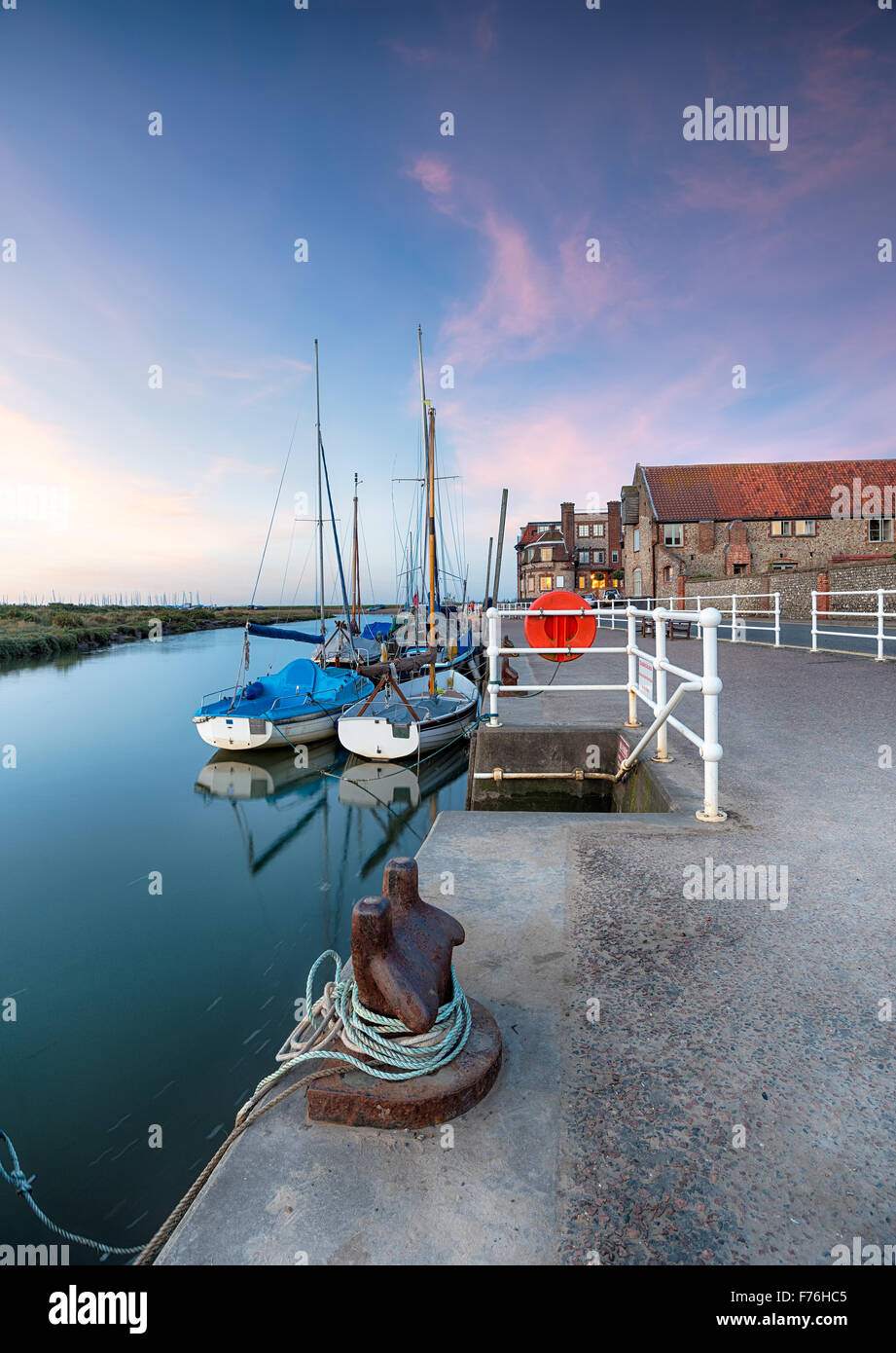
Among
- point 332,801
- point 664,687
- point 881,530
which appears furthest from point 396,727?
point 881,530

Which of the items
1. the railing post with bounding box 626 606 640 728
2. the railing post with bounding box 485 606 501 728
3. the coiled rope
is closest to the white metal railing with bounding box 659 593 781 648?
the railing post with bounding box 626 606 640 728

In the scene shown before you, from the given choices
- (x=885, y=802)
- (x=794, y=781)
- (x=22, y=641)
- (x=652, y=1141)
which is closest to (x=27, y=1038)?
(x=652, y=1141)

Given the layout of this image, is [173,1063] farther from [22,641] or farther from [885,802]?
[22,641]

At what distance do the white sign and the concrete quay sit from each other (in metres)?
2.19

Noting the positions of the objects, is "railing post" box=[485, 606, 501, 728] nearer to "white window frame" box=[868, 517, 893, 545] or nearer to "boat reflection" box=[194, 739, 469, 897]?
"boat reflection" box=[194, 739, 469, 897]

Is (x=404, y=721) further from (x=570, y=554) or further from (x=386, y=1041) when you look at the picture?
(x=570, y=554)

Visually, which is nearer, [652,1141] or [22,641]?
[652,1141]

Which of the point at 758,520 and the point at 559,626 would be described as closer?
the point at 559,626

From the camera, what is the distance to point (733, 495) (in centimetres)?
4406

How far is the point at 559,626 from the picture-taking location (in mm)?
7398

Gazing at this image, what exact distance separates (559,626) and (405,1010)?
19.1ft

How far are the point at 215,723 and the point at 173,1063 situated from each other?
37.9 ft

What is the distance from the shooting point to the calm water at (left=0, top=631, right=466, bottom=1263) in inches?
174

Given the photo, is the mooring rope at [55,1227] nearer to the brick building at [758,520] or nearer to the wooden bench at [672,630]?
the wooden bench at [672,630]
